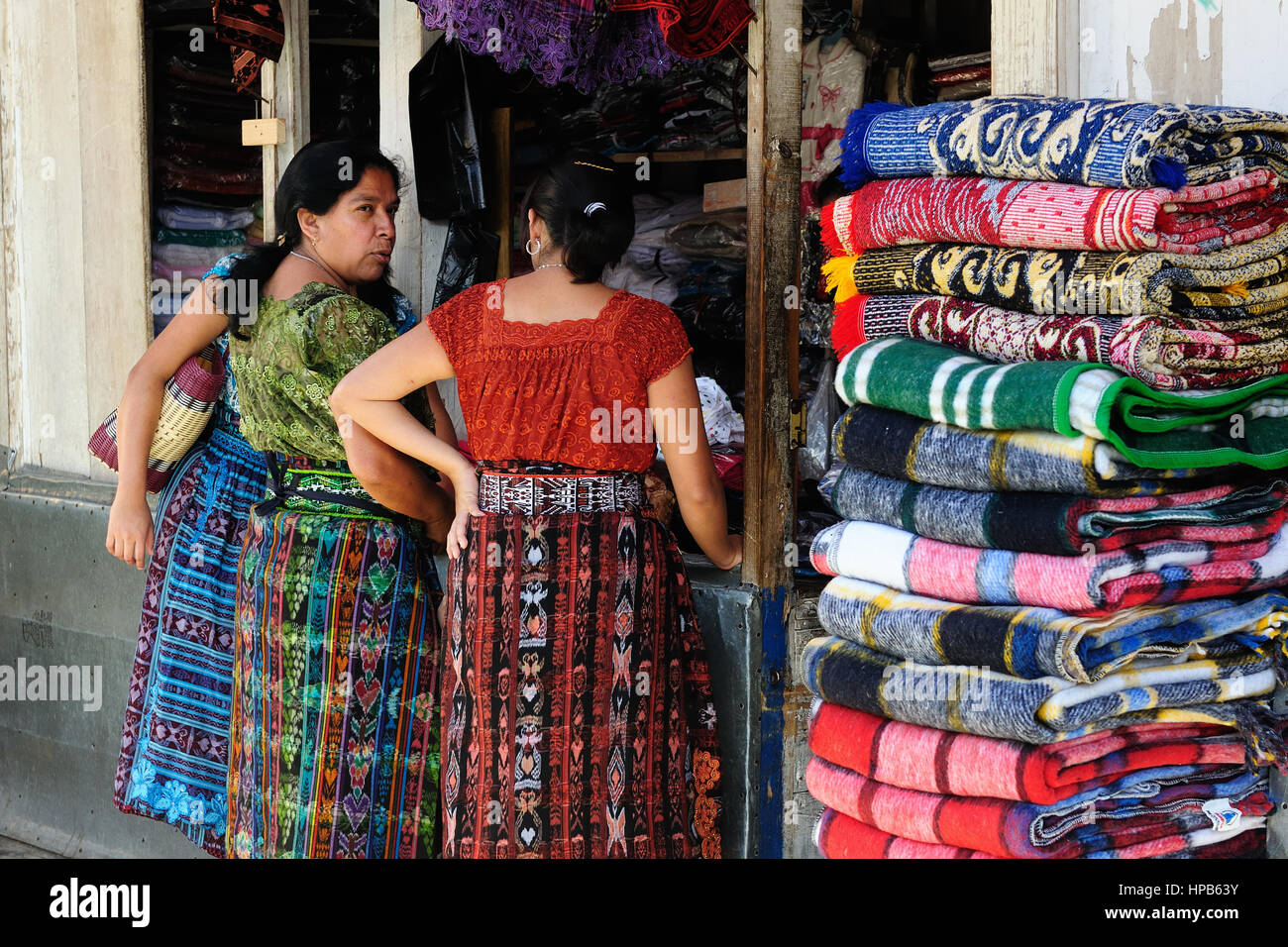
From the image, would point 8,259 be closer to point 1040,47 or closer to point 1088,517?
point 1040,47

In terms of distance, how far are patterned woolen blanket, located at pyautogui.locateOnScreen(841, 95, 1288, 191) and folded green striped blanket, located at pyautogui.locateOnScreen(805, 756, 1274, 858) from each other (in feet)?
2.97

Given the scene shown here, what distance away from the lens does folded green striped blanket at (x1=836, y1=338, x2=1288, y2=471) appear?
1.95 meters

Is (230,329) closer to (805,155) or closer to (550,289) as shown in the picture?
(550,289)

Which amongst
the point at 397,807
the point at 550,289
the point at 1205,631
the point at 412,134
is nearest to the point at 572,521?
the point at 550,289

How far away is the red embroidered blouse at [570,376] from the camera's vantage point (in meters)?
2.75

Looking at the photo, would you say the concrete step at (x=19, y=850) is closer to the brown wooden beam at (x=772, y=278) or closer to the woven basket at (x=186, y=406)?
the woven basket at (x=186, y=406)

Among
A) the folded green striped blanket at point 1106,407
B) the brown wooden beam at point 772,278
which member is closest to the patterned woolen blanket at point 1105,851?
the folded green striped blanket at point 1106,407

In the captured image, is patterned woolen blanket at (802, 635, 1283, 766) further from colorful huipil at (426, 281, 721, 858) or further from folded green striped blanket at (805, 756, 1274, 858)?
colorful huipil at (426, 281, 721, 858)

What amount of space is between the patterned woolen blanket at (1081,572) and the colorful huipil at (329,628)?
136 centimetres

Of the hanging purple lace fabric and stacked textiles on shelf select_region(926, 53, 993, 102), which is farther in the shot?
stacked textiles on shelf select_region(926, 53, 993, 102)

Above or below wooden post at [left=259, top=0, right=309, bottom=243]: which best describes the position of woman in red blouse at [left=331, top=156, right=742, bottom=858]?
below

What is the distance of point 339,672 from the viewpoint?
3.24 m

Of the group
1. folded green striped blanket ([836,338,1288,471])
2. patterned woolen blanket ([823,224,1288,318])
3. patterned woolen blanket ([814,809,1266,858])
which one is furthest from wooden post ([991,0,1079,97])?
patterned woolen blanket ([814,809,1266,858])

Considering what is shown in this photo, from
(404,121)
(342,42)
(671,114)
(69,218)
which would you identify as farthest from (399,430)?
(342,42)
